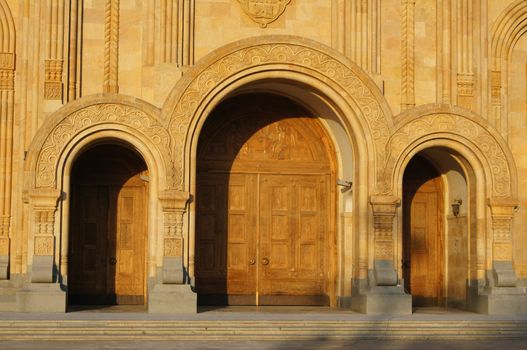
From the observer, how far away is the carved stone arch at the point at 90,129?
67.3ft

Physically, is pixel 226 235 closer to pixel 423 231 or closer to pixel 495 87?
pixel 423 231

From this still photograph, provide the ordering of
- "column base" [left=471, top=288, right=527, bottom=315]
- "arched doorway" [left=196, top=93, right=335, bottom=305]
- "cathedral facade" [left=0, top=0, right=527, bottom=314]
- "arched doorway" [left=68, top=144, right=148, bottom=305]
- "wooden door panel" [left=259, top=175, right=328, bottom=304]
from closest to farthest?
"cathedral facade" [left=0, top=0, right=527, bottom=314] < "column base" [left=471, top=288, right=527, bottom=315] < "arched doorway" [left=68, top=144, right=148, bottom=305] < "arched doorway" [left=196, top=93, right=335, bottom=305] < "wooden door panel" [left=259, top=175, right=328, bottom=304]

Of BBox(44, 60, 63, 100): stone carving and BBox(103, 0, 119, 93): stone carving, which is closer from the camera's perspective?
BBox(44, 60, 63, 100): stone carving

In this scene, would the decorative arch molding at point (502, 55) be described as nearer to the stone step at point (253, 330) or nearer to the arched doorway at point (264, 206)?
the arched doorway at point (264, 206)

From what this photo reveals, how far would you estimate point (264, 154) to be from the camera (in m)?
23.8

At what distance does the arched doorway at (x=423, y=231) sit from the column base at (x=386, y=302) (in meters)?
2.75

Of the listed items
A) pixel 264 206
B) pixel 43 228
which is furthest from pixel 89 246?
pixel 264 206

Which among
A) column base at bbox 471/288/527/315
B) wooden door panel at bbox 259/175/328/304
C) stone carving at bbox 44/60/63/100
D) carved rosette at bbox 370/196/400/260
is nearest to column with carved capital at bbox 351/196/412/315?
carved rosette at bbox 370/196/400/260

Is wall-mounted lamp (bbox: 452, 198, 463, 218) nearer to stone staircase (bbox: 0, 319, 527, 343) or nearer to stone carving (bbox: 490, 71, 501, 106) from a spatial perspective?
stone carving (bbox: 490, 71, 501, 106)

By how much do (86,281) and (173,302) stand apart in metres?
3.18

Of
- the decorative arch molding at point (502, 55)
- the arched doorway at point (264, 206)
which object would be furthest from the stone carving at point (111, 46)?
the decorative arch molding at point (502, 55)

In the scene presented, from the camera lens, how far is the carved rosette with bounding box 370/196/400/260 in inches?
851

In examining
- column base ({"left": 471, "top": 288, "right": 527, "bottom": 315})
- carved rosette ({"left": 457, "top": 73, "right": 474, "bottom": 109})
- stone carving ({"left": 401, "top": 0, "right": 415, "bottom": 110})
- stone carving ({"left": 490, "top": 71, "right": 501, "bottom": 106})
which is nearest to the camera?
column base ({"left": 471, "top": 288, "right": 527, "bottom": 315})

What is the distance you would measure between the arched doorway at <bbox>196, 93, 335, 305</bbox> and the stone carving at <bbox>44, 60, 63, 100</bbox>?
380 cm
